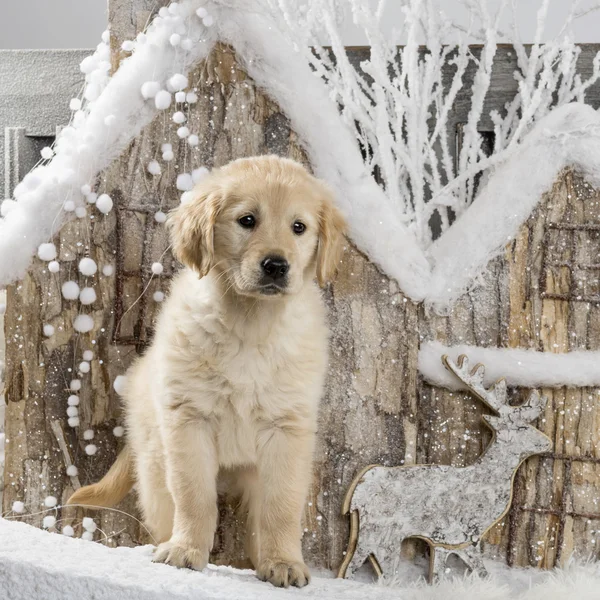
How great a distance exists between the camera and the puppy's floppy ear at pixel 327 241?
162cm

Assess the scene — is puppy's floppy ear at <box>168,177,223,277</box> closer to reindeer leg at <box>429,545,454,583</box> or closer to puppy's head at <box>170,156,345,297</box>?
puppy's head at <box>170,156,345,297</box>

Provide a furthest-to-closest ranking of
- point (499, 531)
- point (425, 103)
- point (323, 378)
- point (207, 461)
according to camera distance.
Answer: point (425, 103) → point (499, 531) → point (323, 378) → point (207, 461)

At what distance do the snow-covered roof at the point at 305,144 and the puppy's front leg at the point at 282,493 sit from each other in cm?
51

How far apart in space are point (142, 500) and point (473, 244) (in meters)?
1.05

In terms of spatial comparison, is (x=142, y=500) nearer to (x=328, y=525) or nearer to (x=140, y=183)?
(x=328, y=525)

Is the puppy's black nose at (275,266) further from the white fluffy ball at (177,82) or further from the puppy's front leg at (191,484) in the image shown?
the white fluffy ball at (177,82)

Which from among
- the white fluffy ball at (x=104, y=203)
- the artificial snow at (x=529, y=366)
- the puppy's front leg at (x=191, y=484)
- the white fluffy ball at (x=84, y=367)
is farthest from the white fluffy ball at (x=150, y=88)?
the artificial snow at (x=529, y=366)

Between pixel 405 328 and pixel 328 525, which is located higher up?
pixel 405 328

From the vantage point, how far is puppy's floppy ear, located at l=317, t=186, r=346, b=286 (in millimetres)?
1624

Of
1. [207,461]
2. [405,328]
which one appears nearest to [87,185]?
[207,461]

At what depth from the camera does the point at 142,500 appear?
182 centimetres

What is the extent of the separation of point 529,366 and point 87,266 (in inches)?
44.5

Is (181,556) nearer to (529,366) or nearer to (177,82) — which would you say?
(529,366)

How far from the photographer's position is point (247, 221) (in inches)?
61.4
